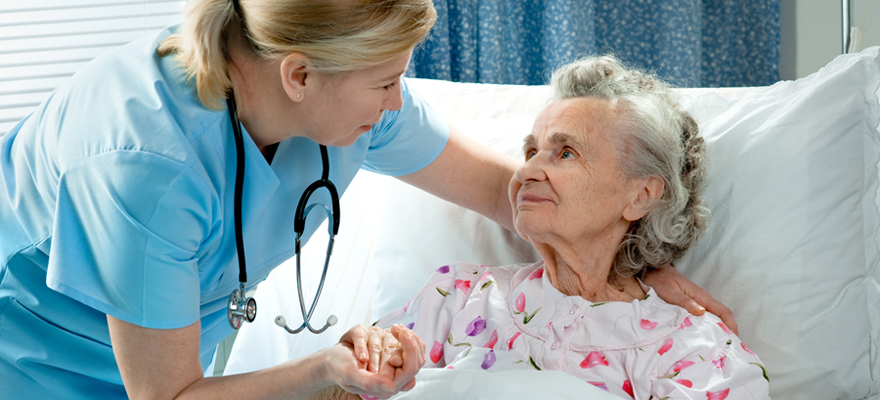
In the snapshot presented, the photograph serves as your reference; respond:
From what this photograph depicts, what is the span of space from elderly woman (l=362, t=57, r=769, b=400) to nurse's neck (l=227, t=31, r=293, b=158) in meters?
0.47

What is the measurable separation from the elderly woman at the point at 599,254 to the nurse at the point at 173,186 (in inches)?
5.7

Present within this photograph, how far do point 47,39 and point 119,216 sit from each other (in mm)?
1618

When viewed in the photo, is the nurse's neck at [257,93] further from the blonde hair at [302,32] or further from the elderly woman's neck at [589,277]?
the elderly woman's neck at [589,277]

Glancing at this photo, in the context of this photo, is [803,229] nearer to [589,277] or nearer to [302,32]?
[589,277]

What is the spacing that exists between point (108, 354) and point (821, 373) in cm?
125

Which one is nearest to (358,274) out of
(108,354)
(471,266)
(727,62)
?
(471,266)

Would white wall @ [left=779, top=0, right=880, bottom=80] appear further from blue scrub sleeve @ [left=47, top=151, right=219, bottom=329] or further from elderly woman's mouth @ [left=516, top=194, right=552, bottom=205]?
blue scrub sleeve @ [left=47, top=151, right=219, bottom=329]

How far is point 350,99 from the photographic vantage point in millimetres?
1057

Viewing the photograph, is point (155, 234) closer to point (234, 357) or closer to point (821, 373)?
point (234, 357)

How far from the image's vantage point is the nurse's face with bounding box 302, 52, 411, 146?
104 centimetres

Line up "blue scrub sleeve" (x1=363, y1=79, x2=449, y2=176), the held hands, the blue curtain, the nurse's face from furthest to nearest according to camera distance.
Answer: the blue curtain < "blue scrub sleeve" (x1=363, y1=79, x2=449, y2=176) < the nurse's face < the held hands

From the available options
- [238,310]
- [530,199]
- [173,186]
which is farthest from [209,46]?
[530,199]

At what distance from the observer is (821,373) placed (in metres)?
1.25

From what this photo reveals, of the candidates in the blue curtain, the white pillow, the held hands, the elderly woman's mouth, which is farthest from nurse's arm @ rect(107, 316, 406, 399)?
the blue curtain
